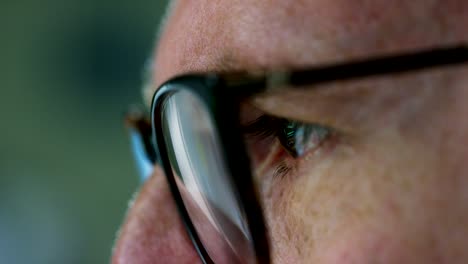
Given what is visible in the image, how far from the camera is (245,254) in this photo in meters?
0.57

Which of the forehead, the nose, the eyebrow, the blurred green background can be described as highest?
the forehead

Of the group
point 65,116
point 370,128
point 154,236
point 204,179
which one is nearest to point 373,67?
point 370,128

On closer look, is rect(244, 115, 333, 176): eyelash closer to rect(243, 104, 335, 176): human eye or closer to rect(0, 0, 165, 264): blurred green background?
rect(243, 104, 335, 176): human eye

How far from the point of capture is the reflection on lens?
513mm

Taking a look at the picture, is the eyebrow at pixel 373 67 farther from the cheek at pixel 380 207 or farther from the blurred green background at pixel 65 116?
the blurred green background at pixel 65 116

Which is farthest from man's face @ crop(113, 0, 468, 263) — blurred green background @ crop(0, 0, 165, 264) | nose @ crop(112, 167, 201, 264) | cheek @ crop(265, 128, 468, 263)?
blurred green background @ crop(0, 0, 165, 264)

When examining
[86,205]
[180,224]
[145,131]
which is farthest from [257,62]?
[86,205]

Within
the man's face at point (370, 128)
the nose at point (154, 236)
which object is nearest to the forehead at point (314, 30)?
the man's face at point (370, 128)

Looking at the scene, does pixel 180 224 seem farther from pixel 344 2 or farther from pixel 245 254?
pixel 344 2

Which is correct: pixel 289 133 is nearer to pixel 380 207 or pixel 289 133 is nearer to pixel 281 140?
pixel 281 140

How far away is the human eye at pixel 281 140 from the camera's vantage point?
0.48 m

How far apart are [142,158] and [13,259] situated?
1.47 metres

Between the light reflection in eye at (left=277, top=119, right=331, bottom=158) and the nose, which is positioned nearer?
the light reflection in eye at (left=277, top=119, right=331, bottom=158)

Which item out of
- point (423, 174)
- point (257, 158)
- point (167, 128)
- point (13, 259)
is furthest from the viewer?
point (13, 259)
